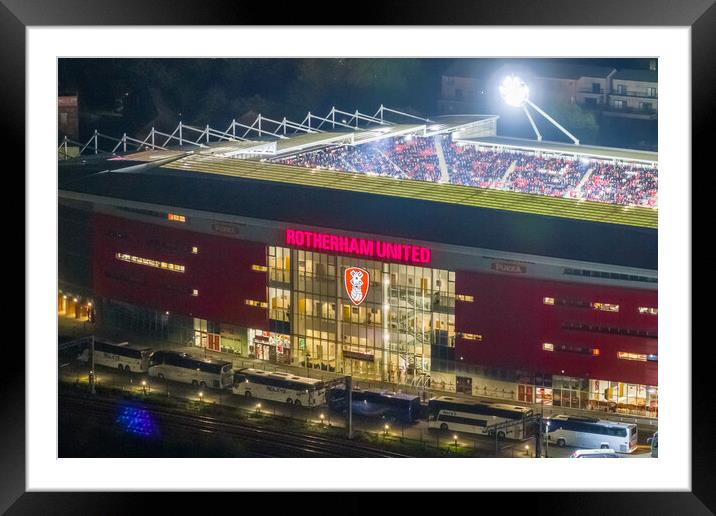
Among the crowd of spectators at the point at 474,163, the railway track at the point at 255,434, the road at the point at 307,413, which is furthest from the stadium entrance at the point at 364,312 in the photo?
the crowd of spectators at the point at 474,163

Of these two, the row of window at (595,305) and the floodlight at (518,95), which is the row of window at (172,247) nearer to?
the floodlight at (518,95)

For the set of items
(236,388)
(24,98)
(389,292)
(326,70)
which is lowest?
(236,388)

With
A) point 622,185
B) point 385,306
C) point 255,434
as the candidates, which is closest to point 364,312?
point 385,306

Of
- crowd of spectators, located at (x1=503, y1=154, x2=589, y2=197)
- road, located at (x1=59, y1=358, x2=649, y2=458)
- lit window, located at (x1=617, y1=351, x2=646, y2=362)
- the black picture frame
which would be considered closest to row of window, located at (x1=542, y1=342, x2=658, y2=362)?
lit window, located at (x1=617, y1=351, x2=646, y2=362)

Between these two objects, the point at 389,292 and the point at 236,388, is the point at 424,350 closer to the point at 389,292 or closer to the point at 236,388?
the point at 389,292

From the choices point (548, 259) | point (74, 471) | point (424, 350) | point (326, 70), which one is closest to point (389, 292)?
point (424, 350)

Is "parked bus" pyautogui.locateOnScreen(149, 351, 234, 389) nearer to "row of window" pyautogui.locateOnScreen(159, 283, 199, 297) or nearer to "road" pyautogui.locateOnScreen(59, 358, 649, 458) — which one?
"road" pyautogui.locateOnScreen(59, 358, 649, 458)
